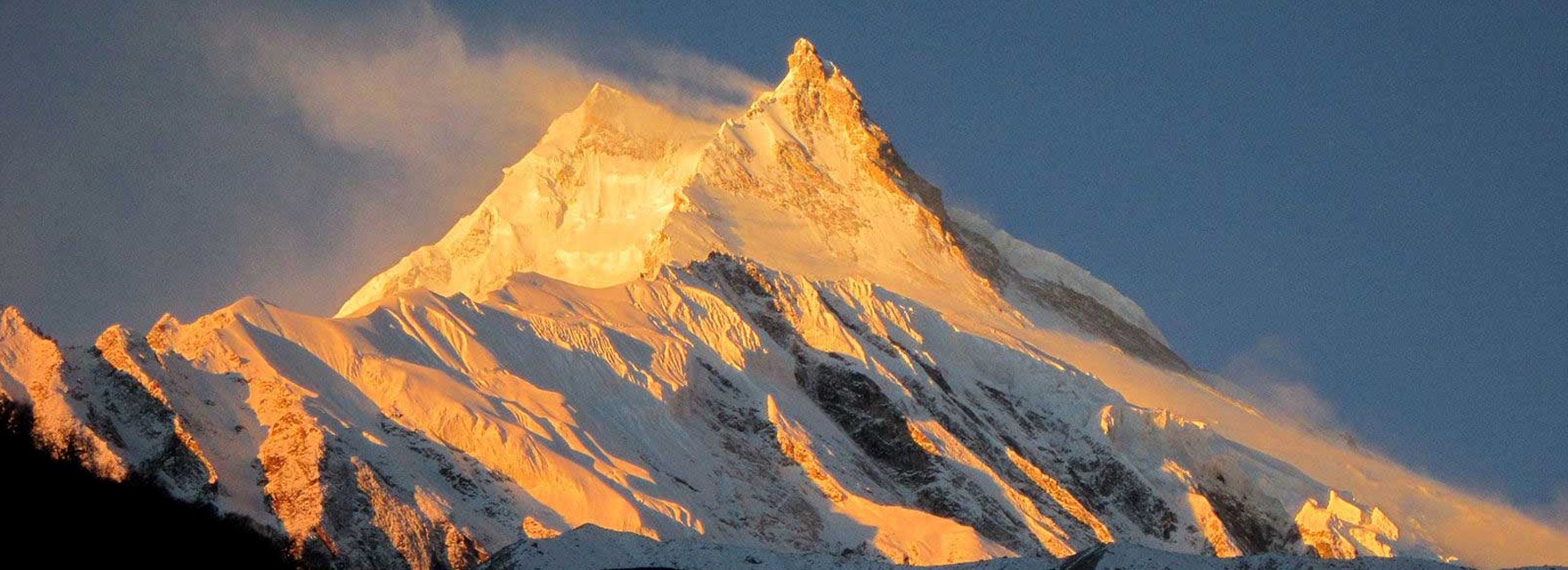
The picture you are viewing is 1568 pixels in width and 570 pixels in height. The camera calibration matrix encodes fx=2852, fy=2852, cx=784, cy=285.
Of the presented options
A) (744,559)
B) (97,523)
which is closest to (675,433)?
(744,559)

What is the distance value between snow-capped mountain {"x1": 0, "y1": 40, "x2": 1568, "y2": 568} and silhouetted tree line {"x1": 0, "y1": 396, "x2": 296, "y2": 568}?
1.40 m

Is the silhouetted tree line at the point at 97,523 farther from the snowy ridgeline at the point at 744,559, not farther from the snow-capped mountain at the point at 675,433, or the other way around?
the snowy ridgeline at the point at 744,559

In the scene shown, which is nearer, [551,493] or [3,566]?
[3,566]

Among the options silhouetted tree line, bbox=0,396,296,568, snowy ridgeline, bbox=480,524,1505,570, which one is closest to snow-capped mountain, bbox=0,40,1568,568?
silhouetted tree line, bbox=0,396,296,568

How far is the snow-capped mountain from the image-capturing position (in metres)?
126

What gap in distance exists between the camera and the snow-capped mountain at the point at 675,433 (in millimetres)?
125688

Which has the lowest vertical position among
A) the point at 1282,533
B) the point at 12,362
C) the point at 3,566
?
the point at 3,566

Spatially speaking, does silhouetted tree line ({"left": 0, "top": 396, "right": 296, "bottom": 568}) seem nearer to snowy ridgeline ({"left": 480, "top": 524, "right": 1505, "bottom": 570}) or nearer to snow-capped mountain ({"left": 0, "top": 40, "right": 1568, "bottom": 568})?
snow-capped mountain ({"left": 0, "top": 40, "right": 1568, "bottom": 568})

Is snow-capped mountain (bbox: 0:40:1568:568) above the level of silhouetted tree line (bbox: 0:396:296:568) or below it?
Answer: above

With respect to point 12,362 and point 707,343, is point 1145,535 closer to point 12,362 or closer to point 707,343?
point 707,343

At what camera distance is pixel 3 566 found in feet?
341

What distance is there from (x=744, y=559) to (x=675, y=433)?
128 ft

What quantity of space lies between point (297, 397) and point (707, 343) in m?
40.0

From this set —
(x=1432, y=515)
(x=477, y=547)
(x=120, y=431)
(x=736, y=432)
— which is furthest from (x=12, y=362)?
(x=1432, y=515)
